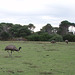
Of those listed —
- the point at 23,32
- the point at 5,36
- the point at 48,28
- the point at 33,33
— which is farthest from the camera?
the point at 48,28

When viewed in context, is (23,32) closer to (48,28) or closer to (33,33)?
(33,33)

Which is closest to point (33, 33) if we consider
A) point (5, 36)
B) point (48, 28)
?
point (48, 28)

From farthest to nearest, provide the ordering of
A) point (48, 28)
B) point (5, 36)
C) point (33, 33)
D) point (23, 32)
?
1. point (48, 28)
2. point (33, 33)
3. point (23, 32)
4. point (5, 36)

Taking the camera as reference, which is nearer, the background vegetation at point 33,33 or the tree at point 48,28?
the background vegetation at point 33,33

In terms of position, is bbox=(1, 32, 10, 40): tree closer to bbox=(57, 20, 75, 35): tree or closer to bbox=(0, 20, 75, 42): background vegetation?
bbox=(0, 20, 75, 42): background vegetation

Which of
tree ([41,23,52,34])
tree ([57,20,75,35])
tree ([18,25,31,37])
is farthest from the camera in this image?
tree ([41,23,52,34])

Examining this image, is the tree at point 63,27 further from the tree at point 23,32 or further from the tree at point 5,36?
the tree at point 5,36

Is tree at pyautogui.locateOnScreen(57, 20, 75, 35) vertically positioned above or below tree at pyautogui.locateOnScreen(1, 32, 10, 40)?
above

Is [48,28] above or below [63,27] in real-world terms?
below

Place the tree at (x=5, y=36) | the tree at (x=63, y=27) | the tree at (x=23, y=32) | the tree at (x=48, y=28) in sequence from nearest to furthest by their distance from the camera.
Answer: the tree at (x=5, y=36) → the tree at (x=23, y=32) → the tree at (x=63, y=27) → the tree at (x=48, y=28)

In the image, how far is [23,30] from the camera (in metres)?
70.4

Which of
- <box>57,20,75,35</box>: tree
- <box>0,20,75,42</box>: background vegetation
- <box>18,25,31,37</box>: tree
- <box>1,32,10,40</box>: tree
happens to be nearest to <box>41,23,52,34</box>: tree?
<box>0,20,75,42</box>: background vegetation

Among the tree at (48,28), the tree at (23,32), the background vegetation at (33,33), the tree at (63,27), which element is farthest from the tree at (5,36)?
the tree at (63,27)

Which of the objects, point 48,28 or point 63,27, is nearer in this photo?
point 63,27
